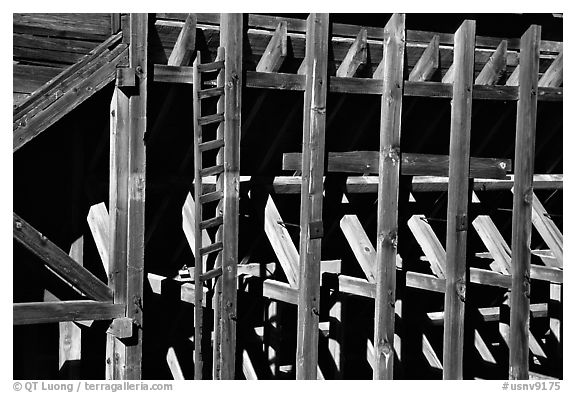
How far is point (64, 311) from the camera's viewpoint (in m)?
7.64

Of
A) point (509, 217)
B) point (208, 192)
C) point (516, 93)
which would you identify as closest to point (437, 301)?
point (509, 217)

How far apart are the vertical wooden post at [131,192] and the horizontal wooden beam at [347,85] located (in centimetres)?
25

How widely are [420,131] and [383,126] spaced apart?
179cm

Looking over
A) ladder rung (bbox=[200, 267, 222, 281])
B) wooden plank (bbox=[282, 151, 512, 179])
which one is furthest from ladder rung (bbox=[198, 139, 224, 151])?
ladder rung (bbox=[200, 267, 222, 281])

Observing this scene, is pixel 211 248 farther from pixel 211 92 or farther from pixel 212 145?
pixel 211 92

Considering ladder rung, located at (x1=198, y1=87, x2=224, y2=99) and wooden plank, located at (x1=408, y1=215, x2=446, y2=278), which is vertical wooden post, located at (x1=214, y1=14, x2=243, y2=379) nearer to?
ladder rung, located at (x1=198, y1=87, x2=224, y2=99)

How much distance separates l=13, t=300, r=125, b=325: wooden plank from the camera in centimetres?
746

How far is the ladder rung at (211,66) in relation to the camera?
25.6 ft

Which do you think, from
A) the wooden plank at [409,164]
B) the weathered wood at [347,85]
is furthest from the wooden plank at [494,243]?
the weathered wood at [347,85]

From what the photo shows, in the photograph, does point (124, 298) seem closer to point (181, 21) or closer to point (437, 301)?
point (181, 21)

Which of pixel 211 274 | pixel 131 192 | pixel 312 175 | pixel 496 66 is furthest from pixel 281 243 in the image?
pixel 496 66

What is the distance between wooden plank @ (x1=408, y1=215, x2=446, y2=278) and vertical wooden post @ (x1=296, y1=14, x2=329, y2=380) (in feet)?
5.04

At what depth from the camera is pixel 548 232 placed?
35.2 ft

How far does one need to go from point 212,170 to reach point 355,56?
1.67m
